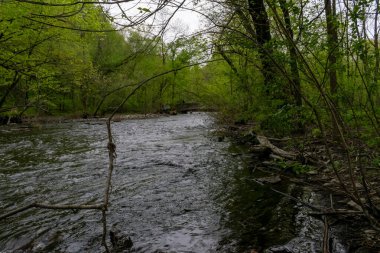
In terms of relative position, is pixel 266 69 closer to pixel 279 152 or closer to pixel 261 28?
pixel 261 28

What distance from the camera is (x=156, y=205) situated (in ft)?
21.5

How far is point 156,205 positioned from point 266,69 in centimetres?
375

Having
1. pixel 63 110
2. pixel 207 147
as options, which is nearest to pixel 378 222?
pixel 207 147

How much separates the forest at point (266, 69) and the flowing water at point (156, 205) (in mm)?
1081

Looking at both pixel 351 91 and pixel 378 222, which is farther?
pixel 351 91

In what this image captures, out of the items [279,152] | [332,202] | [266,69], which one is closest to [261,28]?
[266,69]

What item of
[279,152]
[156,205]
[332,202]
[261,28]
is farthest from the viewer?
[279,152]

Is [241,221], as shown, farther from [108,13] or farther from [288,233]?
[108,13]

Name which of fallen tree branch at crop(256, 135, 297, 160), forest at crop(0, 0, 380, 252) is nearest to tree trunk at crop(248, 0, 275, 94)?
forest at crop(0, 0, 380, 252)

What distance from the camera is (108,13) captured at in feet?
11.5

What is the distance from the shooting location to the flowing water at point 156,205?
489cm

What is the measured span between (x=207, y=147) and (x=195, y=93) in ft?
19.5

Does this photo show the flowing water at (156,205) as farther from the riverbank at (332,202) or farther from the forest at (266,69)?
the forest at (266,69)

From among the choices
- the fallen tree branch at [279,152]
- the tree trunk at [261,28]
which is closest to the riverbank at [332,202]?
the fallen tree branch at [279,152]
